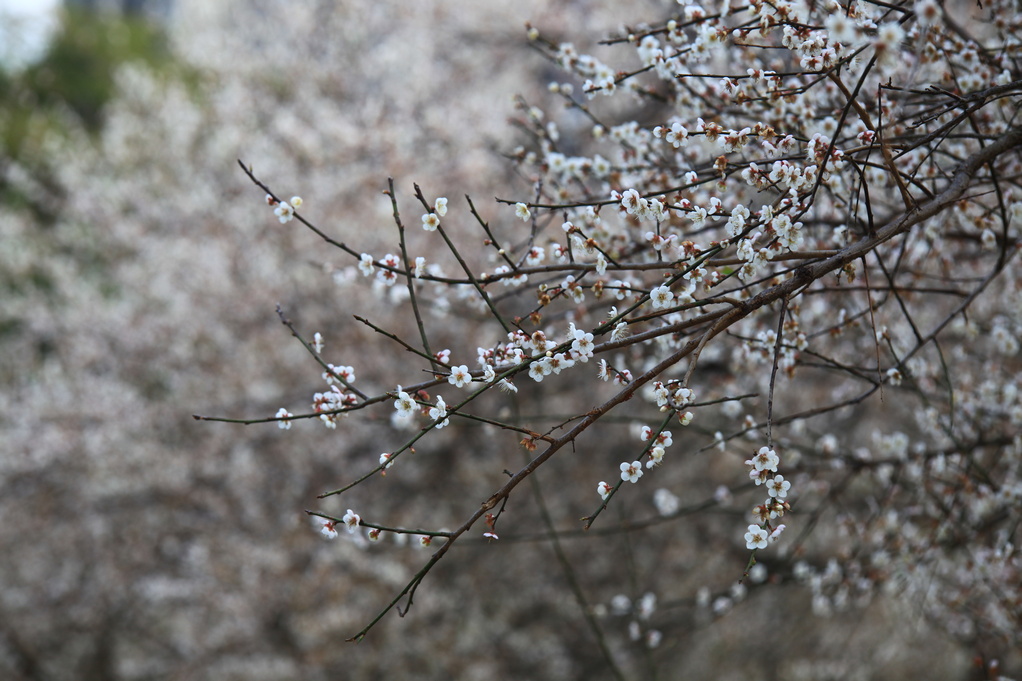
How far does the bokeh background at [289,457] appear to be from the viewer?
22.8 feet

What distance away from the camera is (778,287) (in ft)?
6.31

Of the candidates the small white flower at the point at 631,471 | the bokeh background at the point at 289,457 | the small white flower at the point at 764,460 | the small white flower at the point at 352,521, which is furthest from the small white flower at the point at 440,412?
the bokeh background at the point at 289,457

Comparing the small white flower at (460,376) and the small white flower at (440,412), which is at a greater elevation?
the small white flower at (460,376)

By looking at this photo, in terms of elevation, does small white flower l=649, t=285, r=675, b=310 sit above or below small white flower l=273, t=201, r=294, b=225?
below

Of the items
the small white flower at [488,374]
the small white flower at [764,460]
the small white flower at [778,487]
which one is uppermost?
the small white flower at [488,374]

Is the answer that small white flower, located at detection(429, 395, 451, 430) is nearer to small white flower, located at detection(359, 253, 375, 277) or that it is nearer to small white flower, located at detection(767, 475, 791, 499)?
small white flower, located at detection(359, 253, 375, 277)

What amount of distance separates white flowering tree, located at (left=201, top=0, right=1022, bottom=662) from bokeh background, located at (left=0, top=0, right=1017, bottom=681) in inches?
27.8

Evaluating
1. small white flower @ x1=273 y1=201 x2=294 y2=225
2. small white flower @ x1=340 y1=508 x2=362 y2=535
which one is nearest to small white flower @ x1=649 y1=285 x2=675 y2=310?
small white flower @ x1=340 y1=508 x2=362 y2=535

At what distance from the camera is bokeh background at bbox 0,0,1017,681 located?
22.8ft

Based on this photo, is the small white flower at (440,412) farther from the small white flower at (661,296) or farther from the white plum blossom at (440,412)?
the small white flower at (661,296)

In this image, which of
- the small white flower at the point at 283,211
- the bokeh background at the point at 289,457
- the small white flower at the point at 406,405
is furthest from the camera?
the bokeh background at the point at 289,457

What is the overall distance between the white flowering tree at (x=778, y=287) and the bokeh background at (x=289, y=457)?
0.71m

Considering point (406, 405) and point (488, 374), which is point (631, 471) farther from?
point (406, 405)

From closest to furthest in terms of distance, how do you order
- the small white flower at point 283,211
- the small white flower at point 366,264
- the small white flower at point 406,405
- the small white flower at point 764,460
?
the small white flower at point 764,460 → the small white flower at point 406,405 → the small white flower at point 366,264 → the small white flower at point 283,211
